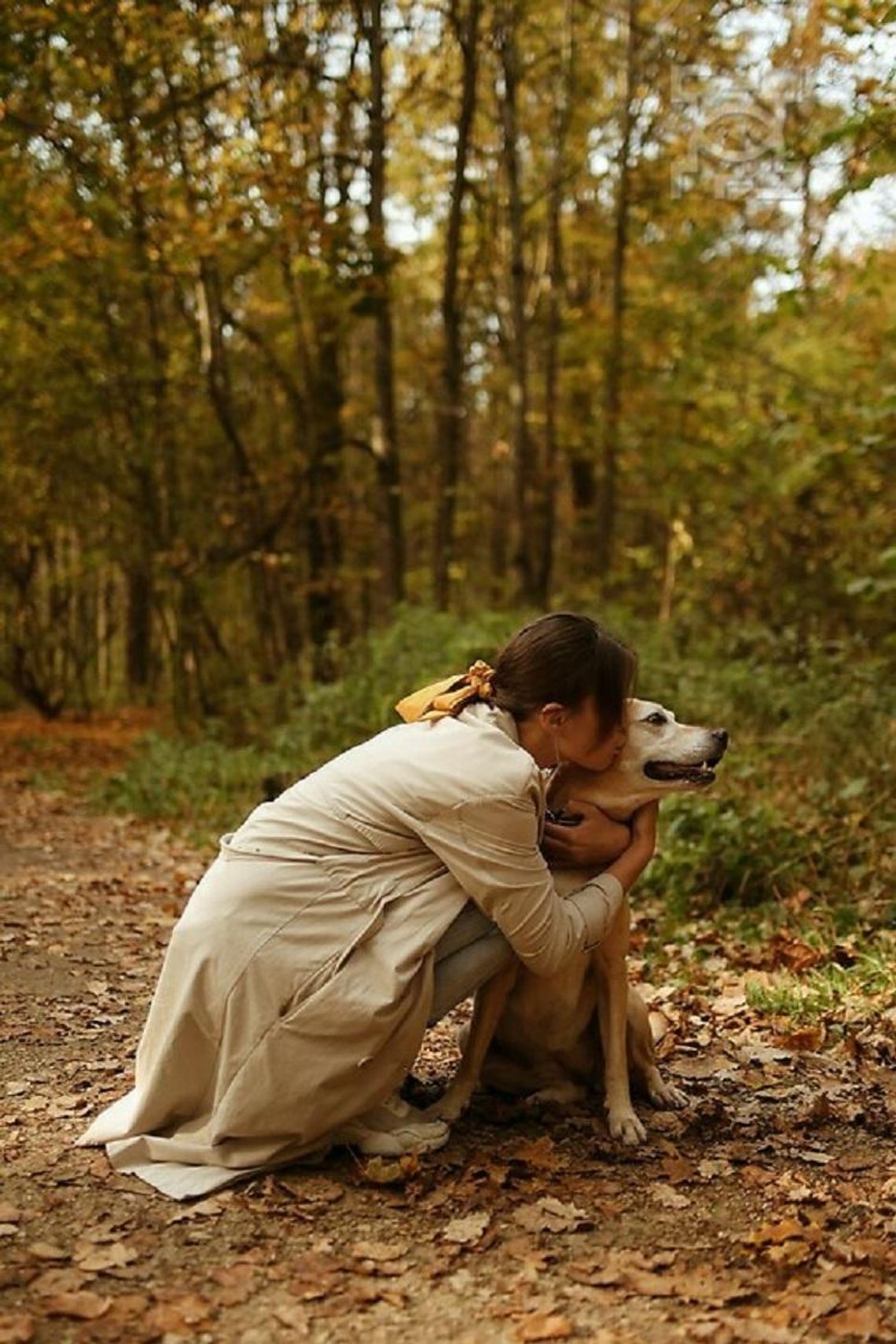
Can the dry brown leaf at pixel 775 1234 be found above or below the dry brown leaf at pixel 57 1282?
below

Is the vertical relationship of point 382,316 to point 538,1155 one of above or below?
above

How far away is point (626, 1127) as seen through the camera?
14.9 ft

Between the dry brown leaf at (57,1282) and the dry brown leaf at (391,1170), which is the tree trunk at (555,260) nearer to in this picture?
the dry brown leaf at (391,1170)

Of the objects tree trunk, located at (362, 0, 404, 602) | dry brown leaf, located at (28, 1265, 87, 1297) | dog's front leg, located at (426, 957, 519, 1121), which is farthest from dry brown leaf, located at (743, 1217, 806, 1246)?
tree trunk, located at (362, 0, 404, 602)

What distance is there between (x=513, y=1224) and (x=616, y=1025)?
0.85m

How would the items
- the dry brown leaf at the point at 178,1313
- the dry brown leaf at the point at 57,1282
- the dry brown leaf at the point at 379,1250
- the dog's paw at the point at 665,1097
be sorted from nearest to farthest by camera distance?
1. the dry brown leaf at the point at 178,1313
2. the dry brown leaf at the point at 57,1282
3. the dry brown leaf at the point at 379,1250
4. the dog's paw at the point at 665,1097

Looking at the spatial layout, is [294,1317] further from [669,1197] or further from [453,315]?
[453,315]

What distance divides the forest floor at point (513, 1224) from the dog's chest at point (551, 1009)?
26 centimetres

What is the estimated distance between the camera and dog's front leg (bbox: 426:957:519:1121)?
178 inches

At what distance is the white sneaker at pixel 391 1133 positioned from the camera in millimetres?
4312

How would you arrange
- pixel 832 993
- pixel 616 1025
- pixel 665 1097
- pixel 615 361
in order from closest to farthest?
pixel 616 1025
pixel 665 1097
pixel 832 993
pixel 615 361

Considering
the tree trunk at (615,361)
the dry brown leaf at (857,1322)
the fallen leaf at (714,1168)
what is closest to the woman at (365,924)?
the fallen leaf at (714,1168)

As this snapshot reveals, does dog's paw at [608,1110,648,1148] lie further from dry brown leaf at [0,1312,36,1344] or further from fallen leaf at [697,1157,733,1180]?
dry brown leaf at [0,1312,36,1344]

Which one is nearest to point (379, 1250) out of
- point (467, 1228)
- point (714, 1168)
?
point (467, 1228)
